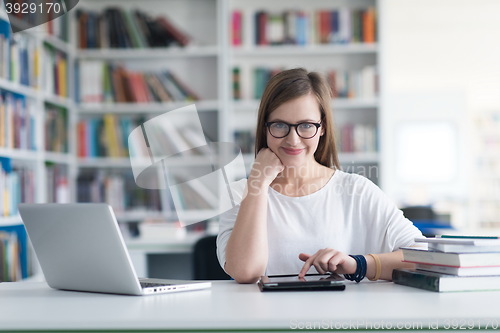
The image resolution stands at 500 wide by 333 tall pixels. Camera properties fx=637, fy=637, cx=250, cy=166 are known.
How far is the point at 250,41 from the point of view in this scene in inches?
171

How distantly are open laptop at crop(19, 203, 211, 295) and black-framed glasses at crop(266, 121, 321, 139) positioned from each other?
458 mm

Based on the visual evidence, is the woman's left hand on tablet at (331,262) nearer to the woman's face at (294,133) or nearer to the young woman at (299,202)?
the young woman at (299,202)

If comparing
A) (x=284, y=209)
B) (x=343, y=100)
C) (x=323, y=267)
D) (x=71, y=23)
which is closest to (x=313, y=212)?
(x=284, y=209)

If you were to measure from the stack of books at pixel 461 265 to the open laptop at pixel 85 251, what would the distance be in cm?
46

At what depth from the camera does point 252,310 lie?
108 centimetres

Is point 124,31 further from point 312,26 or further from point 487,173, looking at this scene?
point 487,173

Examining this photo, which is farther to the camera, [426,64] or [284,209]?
[426,64]

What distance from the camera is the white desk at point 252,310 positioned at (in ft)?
3.27

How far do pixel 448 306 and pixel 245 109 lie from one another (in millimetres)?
3369

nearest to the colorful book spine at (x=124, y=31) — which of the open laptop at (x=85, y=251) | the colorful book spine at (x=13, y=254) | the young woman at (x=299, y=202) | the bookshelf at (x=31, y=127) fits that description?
the bookshelf at (x=31, y=127)

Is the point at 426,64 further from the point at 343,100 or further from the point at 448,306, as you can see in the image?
the point at 448,306

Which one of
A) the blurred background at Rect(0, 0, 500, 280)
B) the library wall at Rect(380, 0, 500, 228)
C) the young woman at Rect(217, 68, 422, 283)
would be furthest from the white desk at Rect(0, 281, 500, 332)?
the library wall at Rect(380, 0, 500, 228)

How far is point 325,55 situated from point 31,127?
2024 mm

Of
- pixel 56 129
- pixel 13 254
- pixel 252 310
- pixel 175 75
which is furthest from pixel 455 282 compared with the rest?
pixel 175 75
